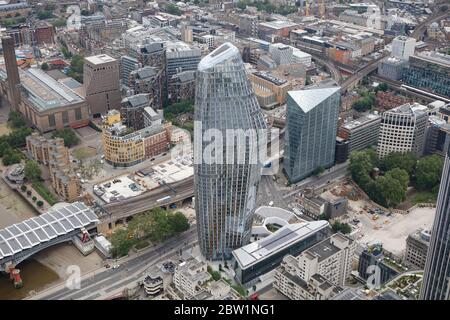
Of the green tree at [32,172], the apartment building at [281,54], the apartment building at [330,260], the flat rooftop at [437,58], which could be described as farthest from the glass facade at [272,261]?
the flat rooftop at [437,58]

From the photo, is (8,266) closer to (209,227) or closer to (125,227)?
(125,227)

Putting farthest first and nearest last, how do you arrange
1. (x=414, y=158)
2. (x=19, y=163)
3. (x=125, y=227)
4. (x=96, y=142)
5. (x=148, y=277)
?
(x=96, y=142)
(x=19, y=163)
(x=414, y=158)
(x=125, y=227)
(x=148, y=277)

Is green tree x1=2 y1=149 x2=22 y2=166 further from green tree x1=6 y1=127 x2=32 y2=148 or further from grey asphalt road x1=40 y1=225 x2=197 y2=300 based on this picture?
grey asphalt road x1=40 y1=225 x2=197 y2=300

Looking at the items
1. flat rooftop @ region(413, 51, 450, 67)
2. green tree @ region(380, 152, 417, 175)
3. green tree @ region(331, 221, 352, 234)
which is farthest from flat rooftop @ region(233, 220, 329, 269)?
flat rooftop @ region(413, 51, 450, 67)

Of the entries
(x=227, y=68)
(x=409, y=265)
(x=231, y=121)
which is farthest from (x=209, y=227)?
(x=409, y=265)

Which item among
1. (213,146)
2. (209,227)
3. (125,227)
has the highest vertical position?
(213,146)

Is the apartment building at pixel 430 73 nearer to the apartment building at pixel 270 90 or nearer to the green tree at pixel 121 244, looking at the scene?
the apartment building at pixel 270 90
